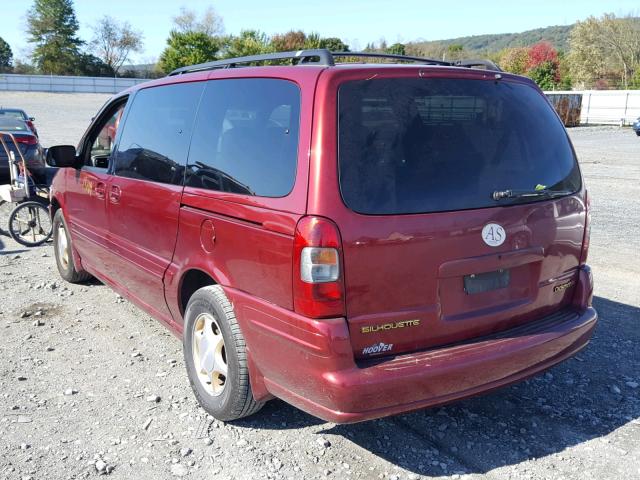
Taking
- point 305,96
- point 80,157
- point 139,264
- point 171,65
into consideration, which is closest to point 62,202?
point 80,157

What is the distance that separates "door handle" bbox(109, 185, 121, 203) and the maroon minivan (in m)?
0.85

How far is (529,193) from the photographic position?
3.20 m

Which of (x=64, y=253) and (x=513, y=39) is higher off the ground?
(x=513, y=39)

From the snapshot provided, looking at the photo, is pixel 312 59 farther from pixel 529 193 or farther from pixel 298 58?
pixel 529 193

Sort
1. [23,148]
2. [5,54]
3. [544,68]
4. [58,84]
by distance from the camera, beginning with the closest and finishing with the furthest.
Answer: [23,148] < [58,84] < [544,68] < [5,54]

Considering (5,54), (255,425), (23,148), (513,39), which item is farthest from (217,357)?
(513,39)

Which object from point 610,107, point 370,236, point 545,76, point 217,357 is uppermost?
point 545,76

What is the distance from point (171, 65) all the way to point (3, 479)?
60908 mm

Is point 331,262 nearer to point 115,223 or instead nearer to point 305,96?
point 305,96

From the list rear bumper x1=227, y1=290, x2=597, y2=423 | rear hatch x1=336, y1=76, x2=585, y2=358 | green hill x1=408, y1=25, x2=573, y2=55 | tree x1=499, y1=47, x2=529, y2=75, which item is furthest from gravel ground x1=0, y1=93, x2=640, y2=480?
green hill x1=408, y1=25, x2=573, y2=55

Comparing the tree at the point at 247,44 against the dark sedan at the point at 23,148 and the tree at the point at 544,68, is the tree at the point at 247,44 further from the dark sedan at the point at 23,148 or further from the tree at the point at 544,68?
the dark sedan at the point at 23,148

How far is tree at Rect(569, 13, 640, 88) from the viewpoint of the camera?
190 feet

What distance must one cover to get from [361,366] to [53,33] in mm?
81878

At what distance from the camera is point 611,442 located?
11.0 ft
